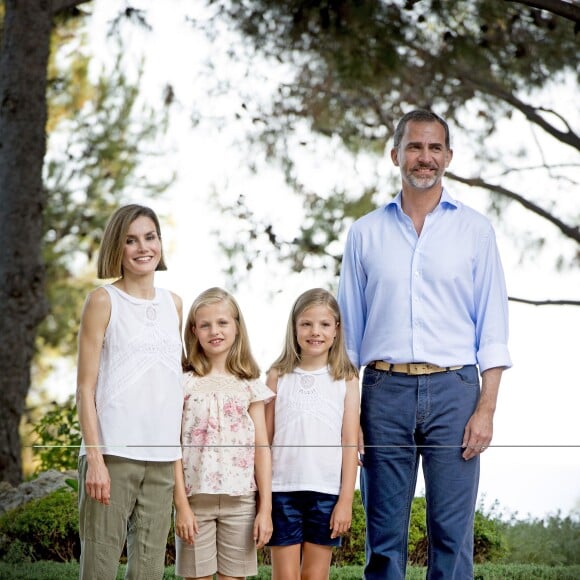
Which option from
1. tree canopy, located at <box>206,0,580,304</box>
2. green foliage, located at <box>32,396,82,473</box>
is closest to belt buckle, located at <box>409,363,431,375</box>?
green foliage, located at <box>32,396,82,473</box>

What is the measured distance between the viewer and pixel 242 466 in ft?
9.27

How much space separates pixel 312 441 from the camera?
290cm

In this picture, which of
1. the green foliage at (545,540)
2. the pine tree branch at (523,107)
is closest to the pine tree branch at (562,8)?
the green foliage at (545,540)

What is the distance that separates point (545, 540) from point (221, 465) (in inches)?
56.2

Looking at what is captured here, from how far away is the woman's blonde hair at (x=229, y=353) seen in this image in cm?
290

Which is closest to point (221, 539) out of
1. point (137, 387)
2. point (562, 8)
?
point (137, 387)

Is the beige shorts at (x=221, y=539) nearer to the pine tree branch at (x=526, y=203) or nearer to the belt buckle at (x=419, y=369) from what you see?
the belt buckle at (x=419, y=369)

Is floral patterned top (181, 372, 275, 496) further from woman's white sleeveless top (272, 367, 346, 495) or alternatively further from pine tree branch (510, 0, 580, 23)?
pine tree branch (510, 0, 580, 23)

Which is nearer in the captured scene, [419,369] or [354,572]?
[419,369]

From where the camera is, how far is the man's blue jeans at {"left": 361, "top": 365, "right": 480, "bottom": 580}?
2.79 meters

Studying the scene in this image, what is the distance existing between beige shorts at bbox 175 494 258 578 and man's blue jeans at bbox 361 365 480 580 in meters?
0.33

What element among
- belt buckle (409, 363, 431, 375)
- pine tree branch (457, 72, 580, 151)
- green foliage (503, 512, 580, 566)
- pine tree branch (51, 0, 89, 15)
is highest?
pine tree branch (51, 0, 89, 15)

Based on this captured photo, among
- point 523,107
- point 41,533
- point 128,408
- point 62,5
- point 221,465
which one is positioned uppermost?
point 62,5

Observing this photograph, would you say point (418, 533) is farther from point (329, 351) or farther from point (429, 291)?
point (429, 291)
